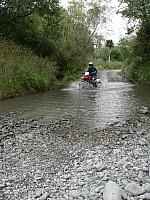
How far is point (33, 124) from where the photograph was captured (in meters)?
12.5

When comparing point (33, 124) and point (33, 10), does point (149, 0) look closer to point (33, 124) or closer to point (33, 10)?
point (33, 10)

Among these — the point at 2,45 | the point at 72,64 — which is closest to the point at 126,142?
the point at 2,45

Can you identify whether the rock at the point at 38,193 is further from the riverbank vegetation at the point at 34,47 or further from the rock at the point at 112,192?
the riverbank vegetation at the point at 34,47

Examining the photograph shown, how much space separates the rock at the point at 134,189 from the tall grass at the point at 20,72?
13265mm

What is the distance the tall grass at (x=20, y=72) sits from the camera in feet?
66.0

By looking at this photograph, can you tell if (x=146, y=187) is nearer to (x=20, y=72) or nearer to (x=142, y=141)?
(x=142, y=141)

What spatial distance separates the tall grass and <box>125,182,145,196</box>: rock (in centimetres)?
1327

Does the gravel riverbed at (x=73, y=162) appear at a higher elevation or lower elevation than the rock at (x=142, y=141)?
lower

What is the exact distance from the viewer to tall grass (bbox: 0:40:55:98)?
66.0 ft

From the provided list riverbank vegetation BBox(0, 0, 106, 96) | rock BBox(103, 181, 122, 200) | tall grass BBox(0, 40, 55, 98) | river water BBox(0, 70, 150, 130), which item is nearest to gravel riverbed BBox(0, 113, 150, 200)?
rock BBox(103, 181, 122, 200)

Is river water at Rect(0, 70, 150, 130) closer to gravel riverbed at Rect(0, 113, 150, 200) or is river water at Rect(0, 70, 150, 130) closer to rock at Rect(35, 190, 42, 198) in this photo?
gravel riverbed at Rect(0, 113, 150, 200)

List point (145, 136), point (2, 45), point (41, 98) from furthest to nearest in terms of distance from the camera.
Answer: point (2, 45) < point (41, 98) < point (145, 136)

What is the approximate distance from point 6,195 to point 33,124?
6050mm

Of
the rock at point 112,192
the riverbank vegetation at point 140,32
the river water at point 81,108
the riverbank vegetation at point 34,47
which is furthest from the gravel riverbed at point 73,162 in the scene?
the riverbank vegetation at point 140,32
